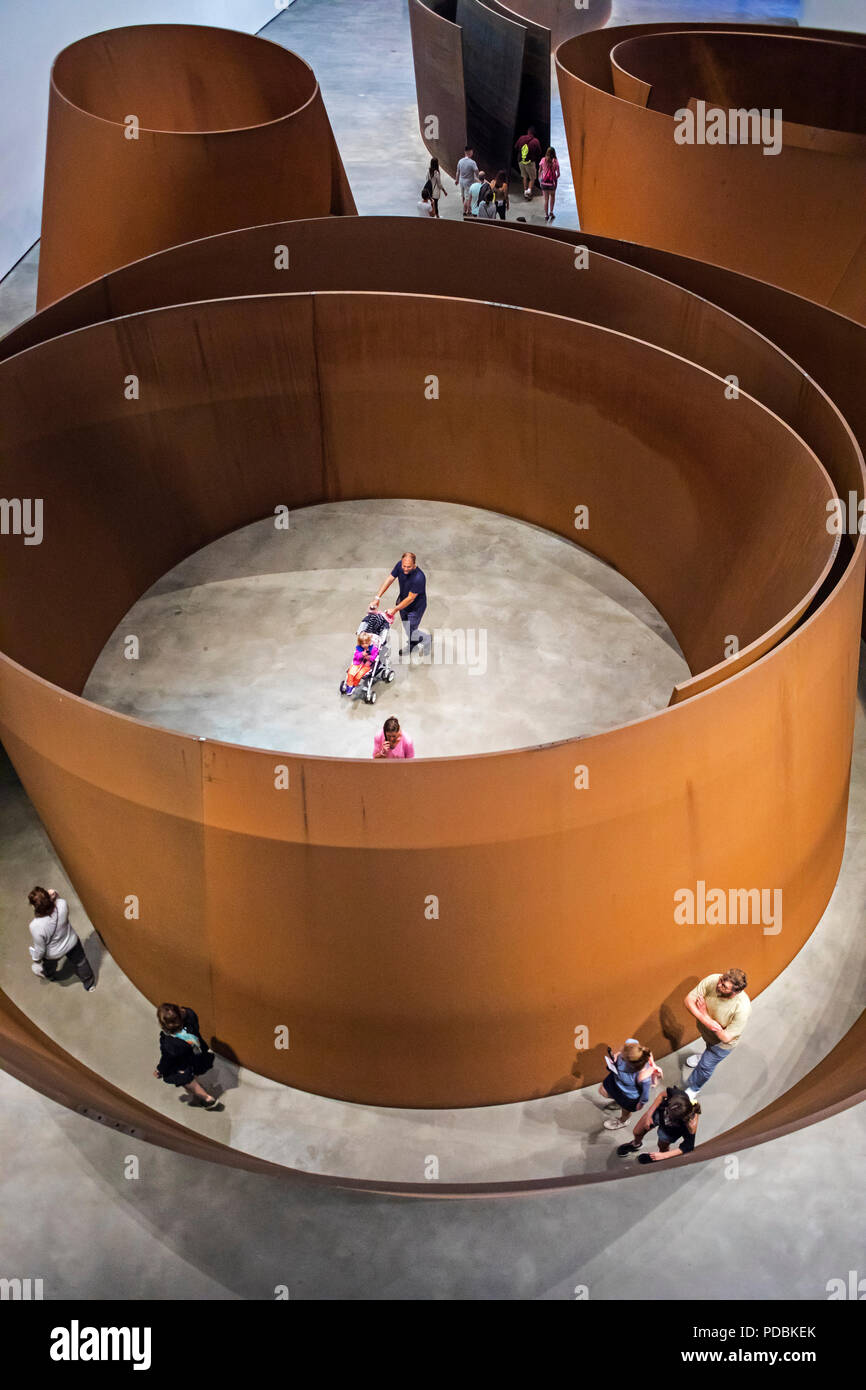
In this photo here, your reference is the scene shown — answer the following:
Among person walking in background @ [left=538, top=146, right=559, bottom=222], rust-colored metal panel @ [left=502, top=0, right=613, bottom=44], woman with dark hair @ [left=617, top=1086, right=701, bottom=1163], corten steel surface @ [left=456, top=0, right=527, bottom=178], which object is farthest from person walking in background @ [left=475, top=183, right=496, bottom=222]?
woman with dark hair @ [left=617, top=1086, right=701, bottom=1163]

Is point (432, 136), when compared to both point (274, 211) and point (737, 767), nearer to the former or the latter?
point (274, 211)

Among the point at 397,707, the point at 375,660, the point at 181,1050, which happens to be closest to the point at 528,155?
the point at 375,660

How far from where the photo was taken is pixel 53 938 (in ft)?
23.0

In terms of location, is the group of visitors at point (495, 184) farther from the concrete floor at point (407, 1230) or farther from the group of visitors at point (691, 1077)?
the concrete floor at point (407, 1230)

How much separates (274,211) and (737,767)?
9514 mm

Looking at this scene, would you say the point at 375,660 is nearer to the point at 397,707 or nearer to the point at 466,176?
the point at 397,707

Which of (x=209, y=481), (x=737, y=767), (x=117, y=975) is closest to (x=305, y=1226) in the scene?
(x=117, y=975)

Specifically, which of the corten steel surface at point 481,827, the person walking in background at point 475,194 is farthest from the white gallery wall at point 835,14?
the corten steel surface at point 481,827

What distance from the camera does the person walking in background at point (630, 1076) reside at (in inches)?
242

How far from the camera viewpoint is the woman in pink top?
7.36 m

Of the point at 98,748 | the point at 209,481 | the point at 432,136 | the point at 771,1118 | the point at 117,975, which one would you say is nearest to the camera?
the point at 98,748

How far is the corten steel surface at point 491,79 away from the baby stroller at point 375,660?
39.2 feet

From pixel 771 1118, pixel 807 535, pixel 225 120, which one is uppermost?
pixel 225 120

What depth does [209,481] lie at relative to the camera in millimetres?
10922
